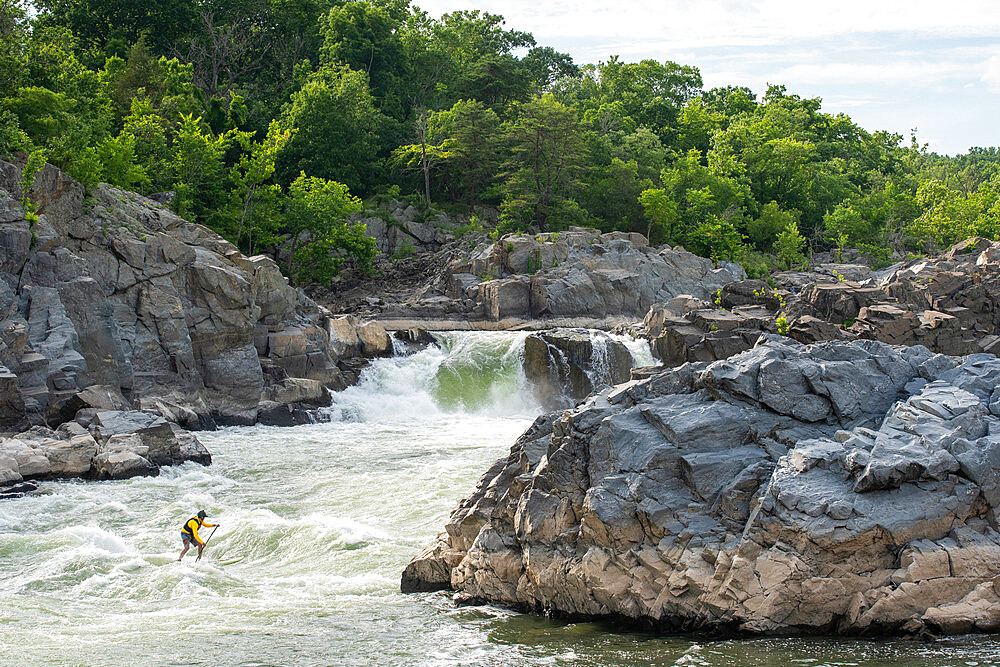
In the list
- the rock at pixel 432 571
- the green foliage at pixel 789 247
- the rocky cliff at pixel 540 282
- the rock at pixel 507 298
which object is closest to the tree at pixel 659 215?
the rocky cliff at pixel 540 282

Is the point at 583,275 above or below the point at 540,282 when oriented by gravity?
above

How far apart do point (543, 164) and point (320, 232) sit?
13.3 metres

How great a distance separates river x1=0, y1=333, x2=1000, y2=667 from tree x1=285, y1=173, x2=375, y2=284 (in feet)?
49.4

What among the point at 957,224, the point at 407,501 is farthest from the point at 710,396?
the point at 957,224

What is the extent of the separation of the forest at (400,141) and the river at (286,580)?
13.8 metres

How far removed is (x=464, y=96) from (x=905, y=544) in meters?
47.0

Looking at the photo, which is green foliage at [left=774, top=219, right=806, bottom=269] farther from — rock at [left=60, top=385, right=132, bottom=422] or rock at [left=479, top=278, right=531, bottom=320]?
rock at [left=60, top=385, right=132, bottom=422]

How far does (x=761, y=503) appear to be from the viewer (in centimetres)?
827

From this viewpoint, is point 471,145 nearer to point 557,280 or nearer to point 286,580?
point 557,280

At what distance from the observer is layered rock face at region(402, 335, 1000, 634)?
25.9ft

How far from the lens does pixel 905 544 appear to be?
7.90 meters

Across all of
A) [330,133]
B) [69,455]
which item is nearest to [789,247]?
[330,133]

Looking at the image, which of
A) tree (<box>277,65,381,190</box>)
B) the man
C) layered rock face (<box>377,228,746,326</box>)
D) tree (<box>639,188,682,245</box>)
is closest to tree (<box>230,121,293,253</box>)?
layered rock face (<box>377,228,746,326</box>)

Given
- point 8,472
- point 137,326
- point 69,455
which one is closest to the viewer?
point 8,472
